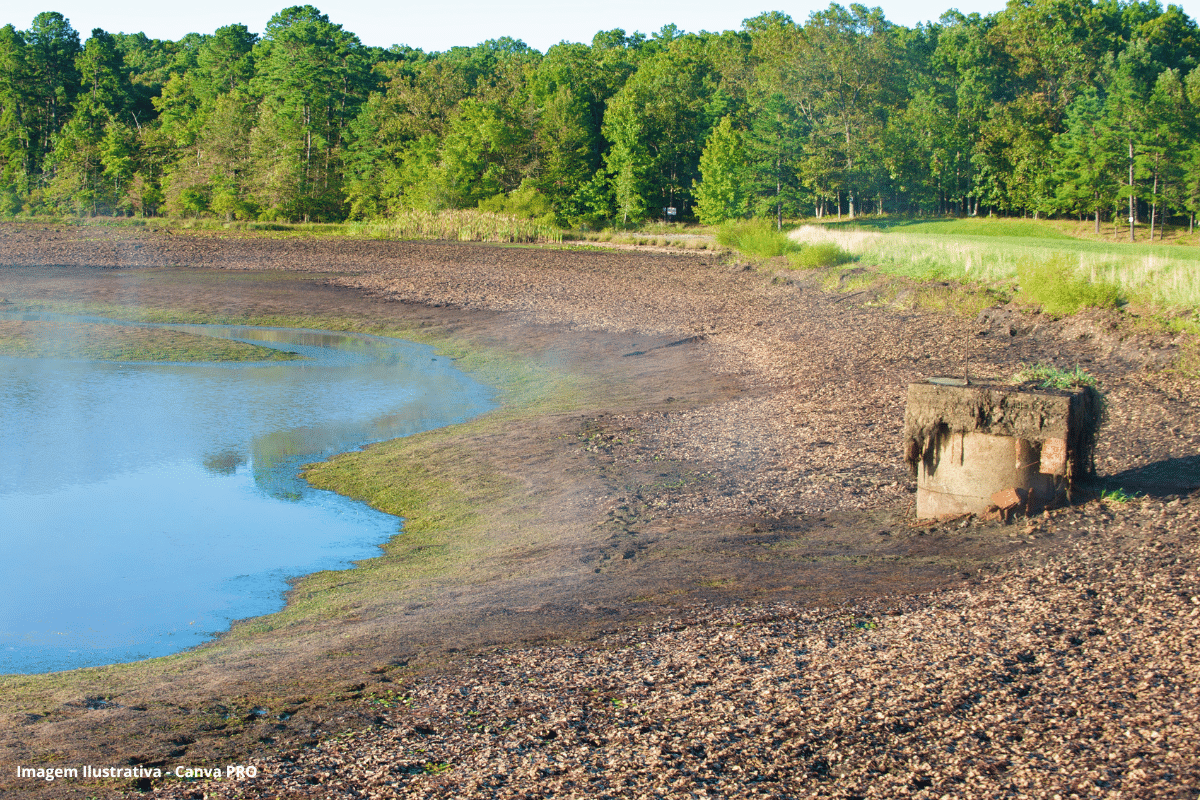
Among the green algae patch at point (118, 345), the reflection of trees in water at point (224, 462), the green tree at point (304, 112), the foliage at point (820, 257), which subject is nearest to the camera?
the reflection of trees in water at point (224, 462)

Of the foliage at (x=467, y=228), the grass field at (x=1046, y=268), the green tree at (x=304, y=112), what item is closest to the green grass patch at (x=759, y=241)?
the grass field at (x=1046, y=268)

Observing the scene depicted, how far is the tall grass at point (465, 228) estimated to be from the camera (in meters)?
53.2

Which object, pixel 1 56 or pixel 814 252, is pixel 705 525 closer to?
pixel 814 252

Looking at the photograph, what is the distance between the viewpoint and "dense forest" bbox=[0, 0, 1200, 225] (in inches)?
2539

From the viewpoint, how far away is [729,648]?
594 cm

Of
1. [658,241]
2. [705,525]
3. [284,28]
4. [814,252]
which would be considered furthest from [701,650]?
[284,28]

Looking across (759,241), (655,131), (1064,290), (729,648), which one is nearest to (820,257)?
(759,241)

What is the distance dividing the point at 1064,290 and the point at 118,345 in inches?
826

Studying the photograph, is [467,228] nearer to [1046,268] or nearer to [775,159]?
[775,159]

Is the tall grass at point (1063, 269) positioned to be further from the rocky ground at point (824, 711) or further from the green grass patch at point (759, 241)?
the rocky ground at point (824, 711)

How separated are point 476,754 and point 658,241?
154 ft

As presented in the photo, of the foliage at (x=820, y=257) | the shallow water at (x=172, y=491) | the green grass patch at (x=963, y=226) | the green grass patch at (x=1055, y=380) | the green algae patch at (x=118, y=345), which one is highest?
the green grass patch at (x=963, y=226)

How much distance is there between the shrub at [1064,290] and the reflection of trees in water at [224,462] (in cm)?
1470

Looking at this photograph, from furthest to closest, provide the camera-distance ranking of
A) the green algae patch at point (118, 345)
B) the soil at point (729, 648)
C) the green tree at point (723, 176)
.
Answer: the green tree at point (723, 176)
the green algae patch at point (118, 345)
the soil at point (729, 648)
